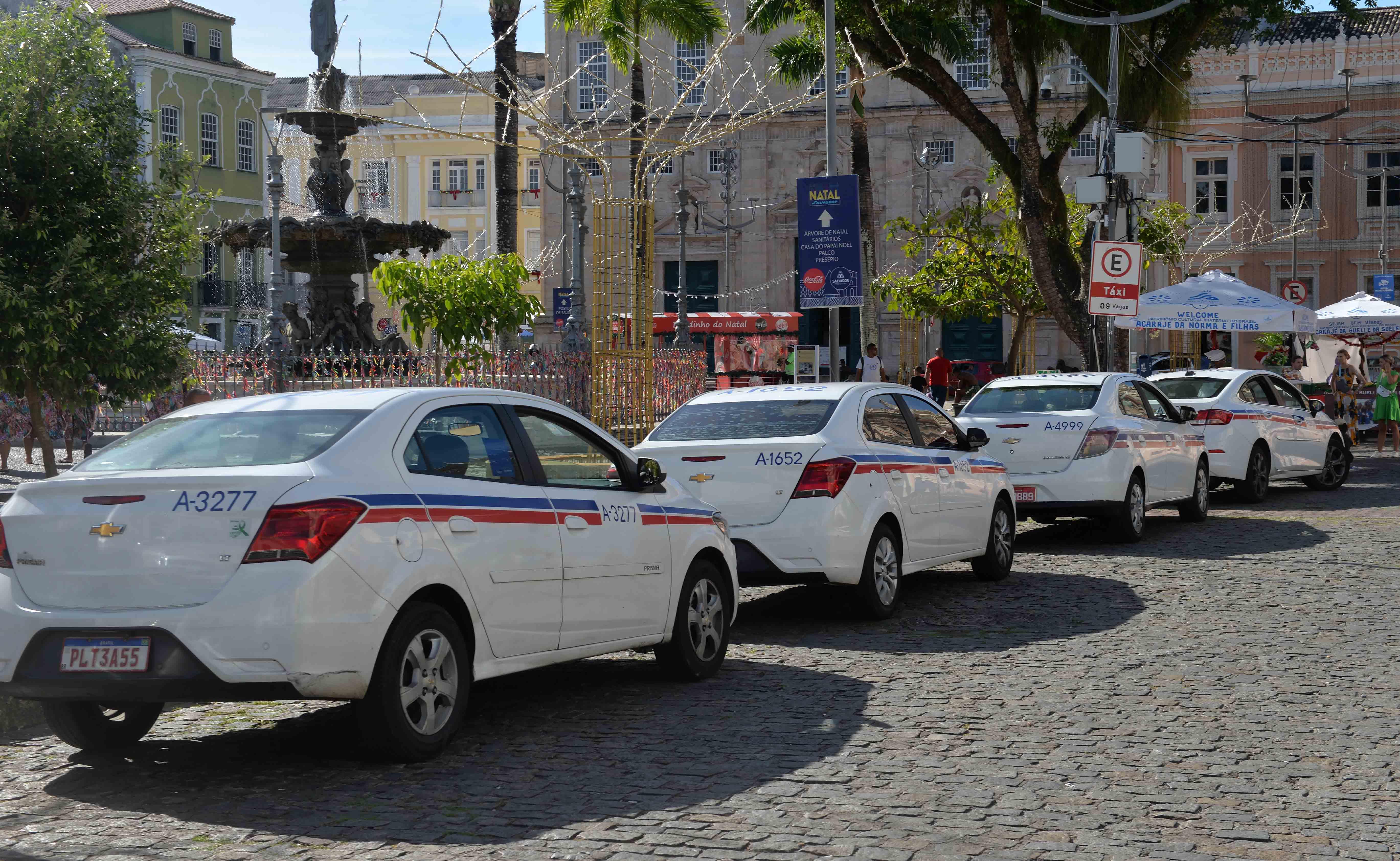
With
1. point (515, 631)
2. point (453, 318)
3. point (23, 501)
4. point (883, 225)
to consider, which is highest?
point (883, 225)

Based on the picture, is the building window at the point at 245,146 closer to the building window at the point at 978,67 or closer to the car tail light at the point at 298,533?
the building window at the point at 978,67

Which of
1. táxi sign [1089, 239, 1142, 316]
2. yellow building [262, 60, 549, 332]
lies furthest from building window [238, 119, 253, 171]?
táxi sign [1089, 239, 1142, 316]

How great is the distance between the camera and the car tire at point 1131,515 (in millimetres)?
15281

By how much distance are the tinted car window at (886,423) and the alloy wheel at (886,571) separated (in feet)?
2.25

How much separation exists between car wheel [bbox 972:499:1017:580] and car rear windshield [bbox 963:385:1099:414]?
2.55 m

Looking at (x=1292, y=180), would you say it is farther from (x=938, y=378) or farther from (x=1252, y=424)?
(x=1252, y=424)

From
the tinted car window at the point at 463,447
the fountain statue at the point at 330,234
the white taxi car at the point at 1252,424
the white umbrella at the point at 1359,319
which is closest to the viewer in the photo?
the tinted car window at the point at 463,447

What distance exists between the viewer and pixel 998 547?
12.9 m

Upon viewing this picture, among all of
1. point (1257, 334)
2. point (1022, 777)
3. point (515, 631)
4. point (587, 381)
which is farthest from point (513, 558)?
point (1257, 334)

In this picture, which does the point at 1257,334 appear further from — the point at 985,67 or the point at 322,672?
the point at 322,672

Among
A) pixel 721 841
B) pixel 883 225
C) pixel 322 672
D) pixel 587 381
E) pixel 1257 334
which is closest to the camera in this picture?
pixel 721 841

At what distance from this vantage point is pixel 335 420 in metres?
6.87

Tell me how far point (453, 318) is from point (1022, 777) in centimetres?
1707

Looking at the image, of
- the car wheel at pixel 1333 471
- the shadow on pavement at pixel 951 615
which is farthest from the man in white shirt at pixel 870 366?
the shadow on pavement at pixel 951 615
